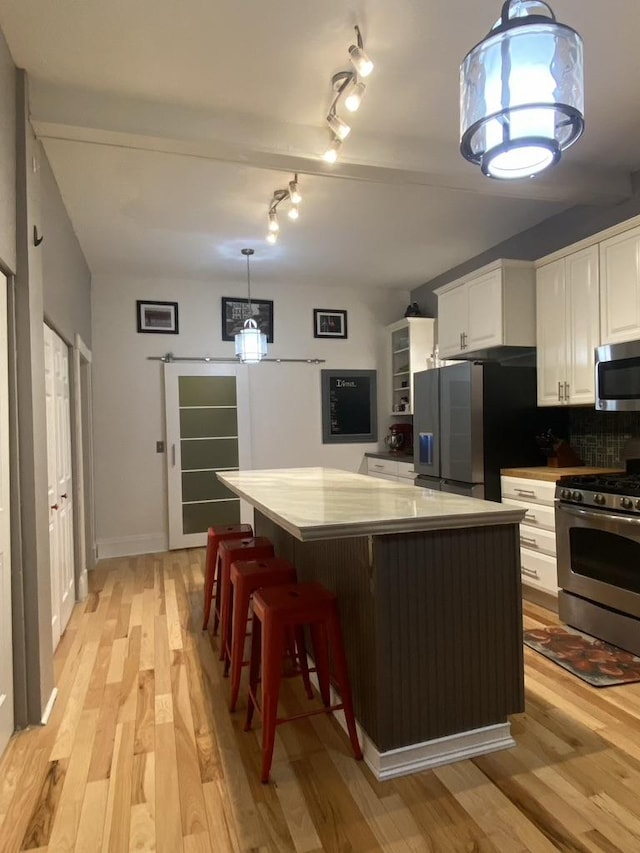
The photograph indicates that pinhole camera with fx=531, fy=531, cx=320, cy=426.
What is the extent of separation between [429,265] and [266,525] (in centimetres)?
300

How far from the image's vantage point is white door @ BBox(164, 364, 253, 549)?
5.24m

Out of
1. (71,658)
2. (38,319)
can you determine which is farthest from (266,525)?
(38,319)

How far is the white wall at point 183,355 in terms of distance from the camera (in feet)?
16.7

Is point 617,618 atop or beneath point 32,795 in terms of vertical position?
atop

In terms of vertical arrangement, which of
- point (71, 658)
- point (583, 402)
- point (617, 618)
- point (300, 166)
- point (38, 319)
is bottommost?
point (71, 658)

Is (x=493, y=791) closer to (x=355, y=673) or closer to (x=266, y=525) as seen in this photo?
(x=355, y=673)

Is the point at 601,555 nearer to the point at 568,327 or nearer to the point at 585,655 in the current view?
the point at 585,655

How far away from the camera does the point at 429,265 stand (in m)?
5.11

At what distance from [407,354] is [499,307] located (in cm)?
187

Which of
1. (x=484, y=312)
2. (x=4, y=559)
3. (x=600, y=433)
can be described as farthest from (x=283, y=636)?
(x=484, y=312)

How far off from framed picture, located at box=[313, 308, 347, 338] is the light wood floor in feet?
13.0

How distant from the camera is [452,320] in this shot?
14.6ft

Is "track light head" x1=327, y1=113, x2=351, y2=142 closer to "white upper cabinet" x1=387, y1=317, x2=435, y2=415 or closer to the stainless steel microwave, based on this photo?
the stainless steel microwave

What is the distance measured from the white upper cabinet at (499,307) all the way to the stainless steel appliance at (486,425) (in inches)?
10.0
